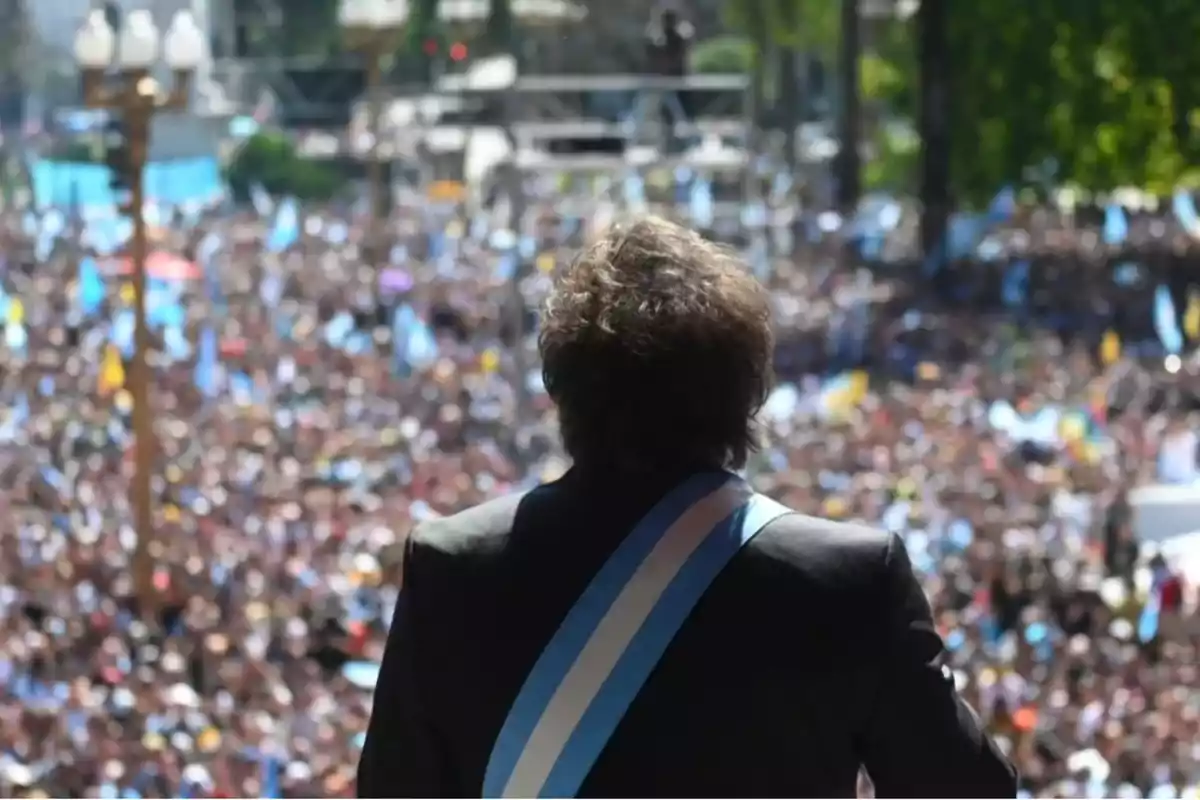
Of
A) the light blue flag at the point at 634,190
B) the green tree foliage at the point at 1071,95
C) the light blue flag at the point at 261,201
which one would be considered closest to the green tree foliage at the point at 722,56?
the green tree foliage at the point at 1071,95

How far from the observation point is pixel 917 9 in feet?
43.6

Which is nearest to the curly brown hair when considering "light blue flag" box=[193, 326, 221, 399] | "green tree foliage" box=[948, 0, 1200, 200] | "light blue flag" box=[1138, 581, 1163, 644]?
"light blue flag" box=[1138, 581, 1163, 644]

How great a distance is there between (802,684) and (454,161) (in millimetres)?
13328

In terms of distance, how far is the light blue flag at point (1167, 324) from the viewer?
1041 centimetres

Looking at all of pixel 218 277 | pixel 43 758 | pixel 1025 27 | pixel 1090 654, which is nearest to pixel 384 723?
pixel 43 758

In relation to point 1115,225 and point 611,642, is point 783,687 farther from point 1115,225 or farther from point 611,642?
point 1115,225

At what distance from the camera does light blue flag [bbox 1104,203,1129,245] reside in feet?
A: 41.5

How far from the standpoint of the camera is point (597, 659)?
4.03 feet

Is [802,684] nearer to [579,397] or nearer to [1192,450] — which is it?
[579,397]

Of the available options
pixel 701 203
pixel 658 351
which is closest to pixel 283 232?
pixel 701 203

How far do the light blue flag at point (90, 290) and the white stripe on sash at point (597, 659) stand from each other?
355 inches

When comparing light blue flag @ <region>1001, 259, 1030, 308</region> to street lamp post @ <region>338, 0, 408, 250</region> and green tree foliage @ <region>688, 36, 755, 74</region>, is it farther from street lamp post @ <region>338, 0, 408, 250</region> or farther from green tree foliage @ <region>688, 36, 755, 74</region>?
street lamp post @ <region>338, 0, 408, 250</region>

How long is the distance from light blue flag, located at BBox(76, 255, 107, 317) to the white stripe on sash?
9007 mm

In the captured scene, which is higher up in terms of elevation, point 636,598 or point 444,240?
point 636,598
